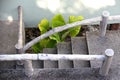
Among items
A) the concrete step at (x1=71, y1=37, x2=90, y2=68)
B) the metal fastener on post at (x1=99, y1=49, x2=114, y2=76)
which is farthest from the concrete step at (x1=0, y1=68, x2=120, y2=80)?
the concrete step at (x1=71, y1=37, x2=90, y2=68)

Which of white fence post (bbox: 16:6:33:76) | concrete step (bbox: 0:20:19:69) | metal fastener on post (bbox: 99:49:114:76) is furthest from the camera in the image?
concrete step (bbox: 0:20:19:69)

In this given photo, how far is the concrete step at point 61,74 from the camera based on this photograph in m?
3.55

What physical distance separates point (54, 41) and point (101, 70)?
5.25ft

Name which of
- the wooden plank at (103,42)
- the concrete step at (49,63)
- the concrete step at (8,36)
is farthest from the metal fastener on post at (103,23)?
the concrete step at (8,36)

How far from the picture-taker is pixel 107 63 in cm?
332

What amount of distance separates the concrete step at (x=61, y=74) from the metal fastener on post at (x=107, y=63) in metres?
0.08

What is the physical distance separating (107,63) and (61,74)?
0.61 meters

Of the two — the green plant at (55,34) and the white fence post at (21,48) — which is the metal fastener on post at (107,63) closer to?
the white fence post at (21,48)

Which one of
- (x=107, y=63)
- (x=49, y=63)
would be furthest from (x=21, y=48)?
(x=107, y=63)

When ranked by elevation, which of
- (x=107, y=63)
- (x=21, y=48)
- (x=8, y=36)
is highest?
(x=8, y=36)

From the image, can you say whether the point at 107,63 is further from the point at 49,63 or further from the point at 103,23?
the point at 49,63

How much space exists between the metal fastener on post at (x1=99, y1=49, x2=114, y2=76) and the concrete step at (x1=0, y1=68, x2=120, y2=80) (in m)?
0.08

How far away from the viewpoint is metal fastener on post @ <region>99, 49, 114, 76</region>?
3199 mm

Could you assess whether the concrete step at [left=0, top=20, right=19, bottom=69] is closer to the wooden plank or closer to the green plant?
the green plant
